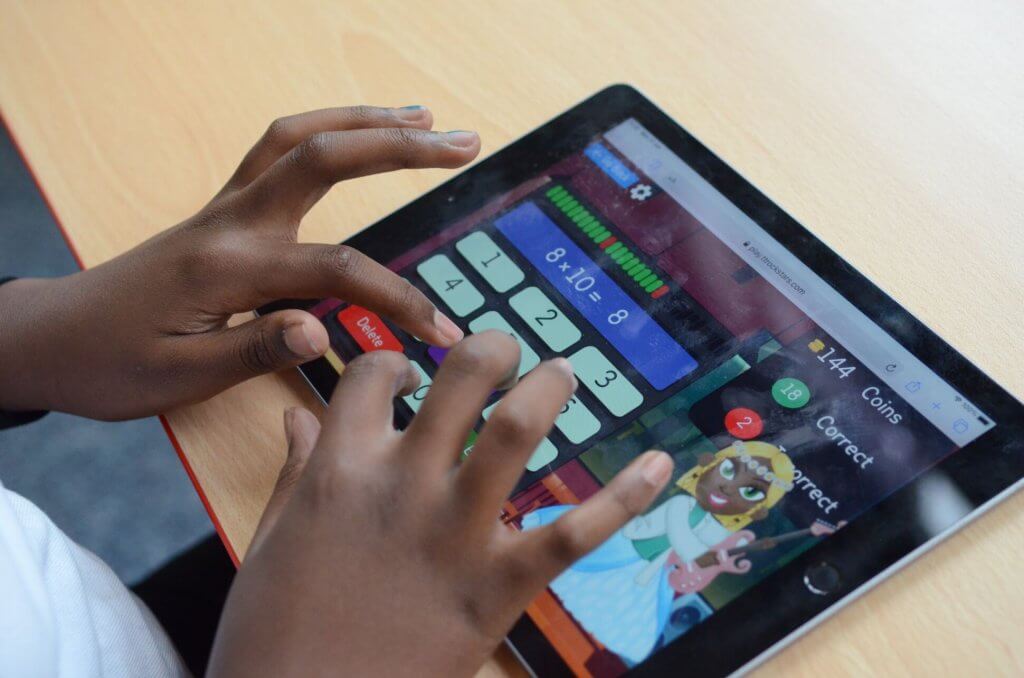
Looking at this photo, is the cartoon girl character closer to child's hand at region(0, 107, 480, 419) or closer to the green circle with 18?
the green circle with 18

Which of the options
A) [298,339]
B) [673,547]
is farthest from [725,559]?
[298,339]

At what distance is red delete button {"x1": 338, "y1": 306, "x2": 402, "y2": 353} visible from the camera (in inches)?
20.6

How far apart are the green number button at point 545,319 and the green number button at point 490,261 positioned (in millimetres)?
12

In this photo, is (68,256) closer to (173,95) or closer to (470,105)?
(173,95)

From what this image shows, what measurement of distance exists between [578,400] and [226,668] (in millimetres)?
212

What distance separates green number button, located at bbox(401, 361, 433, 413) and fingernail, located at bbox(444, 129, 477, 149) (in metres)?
0.13

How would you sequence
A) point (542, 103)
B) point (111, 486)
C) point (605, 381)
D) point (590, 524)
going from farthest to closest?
point (111, 486) → point (542, 103) → point (605, 381) → point (590, 524)

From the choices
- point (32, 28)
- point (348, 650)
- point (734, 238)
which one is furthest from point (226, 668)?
point (32, 28)

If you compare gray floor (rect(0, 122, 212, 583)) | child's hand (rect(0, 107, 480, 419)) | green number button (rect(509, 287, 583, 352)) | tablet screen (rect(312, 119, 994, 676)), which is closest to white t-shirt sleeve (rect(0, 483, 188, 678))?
child's hand (rect(0, 107, 480, 419))

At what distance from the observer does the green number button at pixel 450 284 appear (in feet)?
1.74

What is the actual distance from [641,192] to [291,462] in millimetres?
259

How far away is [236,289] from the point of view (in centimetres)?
52

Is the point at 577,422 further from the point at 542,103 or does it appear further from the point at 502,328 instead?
the point at 542,103

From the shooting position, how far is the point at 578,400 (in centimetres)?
49
